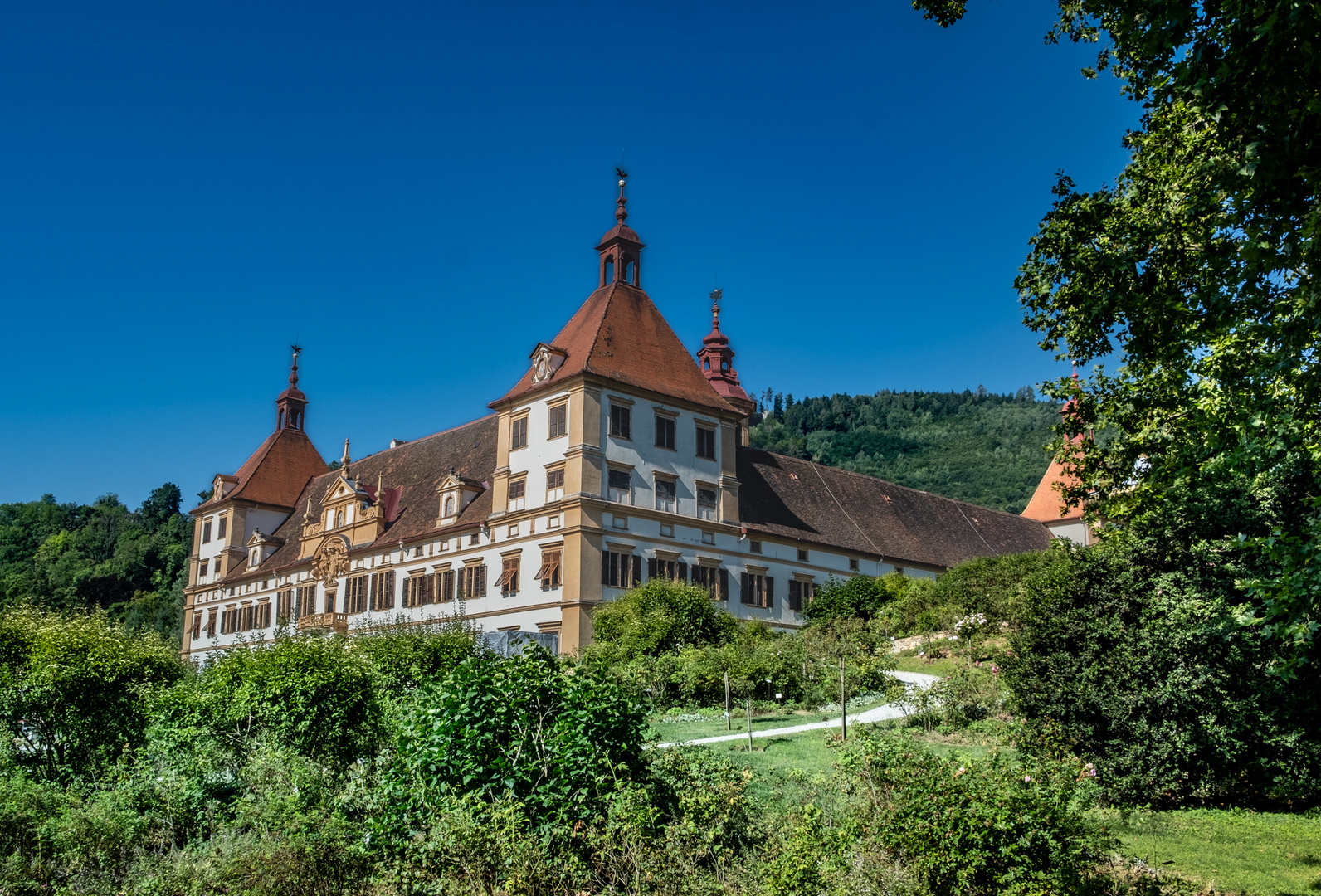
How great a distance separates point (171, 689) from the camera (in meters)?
19.3

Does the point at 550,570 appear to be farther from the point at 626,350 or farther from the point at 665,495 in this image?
the point at 626,350

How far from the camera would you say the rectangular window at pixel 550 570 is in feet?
137

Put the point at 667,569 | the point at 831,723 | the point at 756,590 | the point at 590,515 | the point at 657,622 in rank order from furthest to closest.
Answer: the point at 756,590, the point at 667,569, the point at 590,515, the point at 657,622, the point at 831,723

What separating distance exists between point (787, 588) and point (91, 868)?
37893mm

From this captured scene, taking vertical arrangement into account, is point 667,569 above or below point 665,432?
below

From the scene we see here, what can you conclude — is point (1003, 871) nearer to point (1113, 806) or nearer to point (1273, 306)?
point (1113, 806)

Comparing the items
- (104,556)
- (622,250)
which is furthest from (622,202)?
(104,556)

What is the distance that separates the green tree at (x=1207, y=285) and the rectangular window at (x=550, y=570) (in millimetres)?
23834

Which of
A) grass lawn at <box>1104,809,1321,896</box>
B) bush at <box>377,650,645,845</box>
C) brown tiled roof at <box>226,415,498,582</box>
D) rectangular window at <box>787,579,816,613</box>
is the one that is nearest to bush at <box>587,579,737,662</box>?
brown tiled roof at <box>226,415,498,582</box>

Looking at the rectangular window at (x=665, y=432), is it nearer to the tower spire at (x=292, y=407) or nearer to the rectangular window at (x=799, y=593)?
the rectangular window at (x=799, y=593)

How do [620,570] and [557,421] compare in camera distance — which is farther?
[557,421]

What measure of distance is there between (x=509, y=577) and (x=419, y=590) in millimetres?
6501

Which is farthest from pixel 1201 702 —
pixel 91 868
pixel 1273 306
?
pixel 91 868

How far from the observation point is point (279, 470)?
66.4 m
